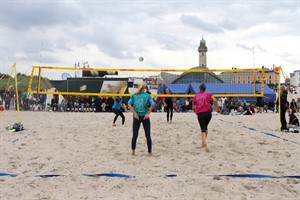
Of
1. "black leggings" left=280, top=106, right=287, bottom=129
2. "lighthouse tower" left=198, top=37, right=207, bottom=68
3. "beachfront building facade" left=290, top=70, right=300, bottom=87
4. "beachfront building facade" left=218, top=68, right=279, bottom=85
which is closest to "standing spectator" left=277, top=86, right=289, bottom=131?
"black leggings" left=280, top=106, right=287, bottom=129

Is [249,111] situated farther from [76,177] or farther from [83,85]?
[76,177]

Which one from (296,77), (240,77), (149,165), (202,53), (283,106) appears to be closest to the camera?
(149,165)

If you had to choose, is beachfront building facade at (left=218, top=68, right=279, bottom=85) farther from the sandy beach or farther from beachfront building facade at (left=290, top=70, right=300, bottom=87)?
beachfront building facade at (left=290, top=70, right=300, bottom=87)

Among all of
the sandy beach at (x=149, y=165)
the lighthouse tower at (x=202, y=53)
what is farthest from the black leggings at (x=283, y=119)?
the lighthouse tower at (x=202, y=53)

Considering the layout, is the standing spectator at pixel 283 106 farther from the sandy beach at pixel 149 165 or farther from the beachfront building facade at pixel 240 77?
the beachfront building facade at pixel 240 77

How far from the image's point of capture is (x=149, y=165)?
5500 mm

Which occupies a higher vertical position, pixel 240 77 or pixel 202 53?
pixel 202 53

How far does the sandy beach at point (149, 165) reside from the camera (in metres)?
4.31

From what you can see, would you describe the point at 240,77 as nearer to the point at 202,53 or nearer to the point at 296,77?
the point at 202,53

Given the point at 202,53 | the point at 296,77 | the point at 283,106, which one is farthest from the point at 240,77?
the point at 296,77

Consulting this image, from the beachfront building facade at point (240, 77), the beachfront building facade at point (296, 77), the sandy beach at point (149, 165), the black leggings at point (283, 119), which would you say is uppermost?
the beachfront building facade at point (296, 77)

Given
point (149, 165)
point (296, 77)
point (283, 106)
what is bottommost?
point (149, 165)

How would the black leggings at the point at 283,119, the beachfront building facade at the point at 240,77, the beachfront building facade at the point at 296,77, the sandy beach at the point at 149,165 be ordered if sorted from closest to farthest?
the sandy beach at the point at 149,165, the black leggings at the point at 283,119, the beachfront building facade at the point at 240,77, the beachfront building facade at the point at 296,77

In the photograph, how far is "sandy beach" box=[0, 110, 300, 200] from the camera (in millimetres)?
4309
